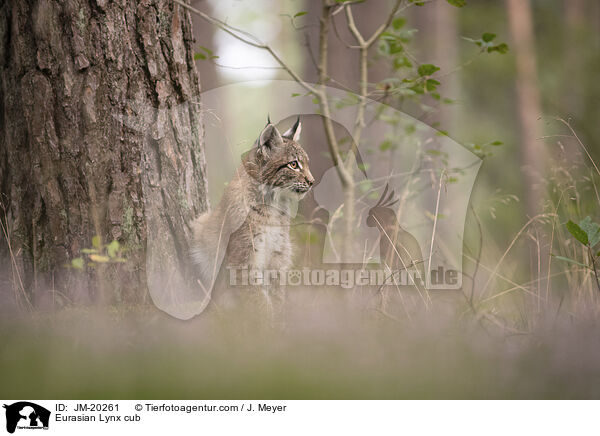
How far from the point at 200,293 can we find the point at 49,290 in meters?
0.92

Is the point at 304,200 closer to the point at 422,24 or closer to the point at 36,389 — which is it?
the point at 36,389

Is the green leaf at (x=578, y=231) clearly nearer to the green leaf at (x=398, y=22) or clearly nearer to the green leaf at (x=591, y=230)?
the green leaf at (x=591, y=230)

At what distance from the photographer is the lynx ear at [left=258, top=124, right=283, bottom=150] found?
3.21m

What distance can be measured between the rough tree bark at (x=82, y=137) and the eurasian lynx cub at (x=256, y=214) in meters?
0.27

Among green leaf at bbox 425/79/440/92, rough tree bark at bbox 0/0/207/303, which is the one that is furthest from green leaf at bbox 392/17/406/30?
rough tree bark at bbox 0/0/207/303

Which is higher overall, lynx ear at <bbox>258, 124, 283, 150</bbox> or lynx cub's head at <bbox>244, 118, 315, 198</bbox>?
lynx ear at <bbox>258, 124, 283, 150</bbox>

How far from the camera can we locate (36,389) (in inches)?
86.0

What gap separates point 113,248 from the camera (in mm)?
2994

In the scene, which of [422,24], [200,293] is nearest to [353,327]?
[200,293]

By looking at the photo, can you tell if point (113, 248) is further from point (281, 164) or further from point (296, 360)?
point (296, 360)

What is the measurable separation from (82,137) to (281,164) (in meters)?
1.28

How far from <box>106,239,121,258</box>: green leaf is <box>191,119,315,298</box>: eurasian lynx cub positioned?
548mm

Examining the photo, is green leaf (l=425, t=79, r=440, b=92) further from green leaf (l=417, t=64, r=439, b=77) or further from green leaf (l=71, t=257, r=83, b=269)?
green leaf (l=71, t=257, r=83, b=269)

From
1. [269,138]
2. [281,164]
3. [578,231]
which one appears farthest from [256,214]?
[578,231]
